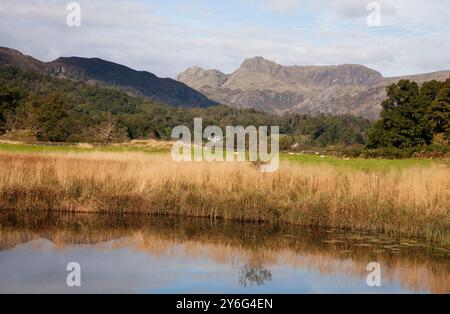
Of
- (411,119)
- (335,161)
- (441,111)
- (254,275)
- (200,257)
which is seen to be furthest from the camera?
(411,119)

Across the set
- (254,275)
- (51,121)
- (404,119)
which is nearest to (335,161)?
(254,275)

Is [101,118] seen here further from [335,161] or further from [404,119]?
[335,161]

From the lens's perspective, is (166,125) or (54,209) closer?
(54,209)

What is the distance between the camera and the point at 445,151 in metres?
43.0

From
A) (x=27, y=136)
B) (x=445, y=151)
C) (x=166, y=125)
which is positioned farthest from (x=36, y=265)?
(x=166, y=125)

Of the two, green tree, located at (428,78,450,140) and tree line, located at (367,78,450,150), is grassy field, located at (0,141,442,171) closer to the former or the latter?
tree line, located at (367,78,450,150)

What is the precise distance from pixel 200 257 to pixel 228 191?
5155 millimetres

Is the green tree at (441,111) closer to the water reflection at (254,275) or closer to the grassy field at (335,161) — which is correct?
the grassy field at (335,161)

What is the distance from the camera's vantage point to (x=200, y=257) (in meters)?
12.8

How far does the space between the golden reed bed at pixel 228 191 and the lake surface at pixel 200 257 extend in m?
0.62

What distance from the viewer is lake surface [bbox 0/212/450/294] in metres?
10.6

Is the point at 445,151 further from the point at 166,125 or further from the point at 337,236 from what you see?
the point at 166,125
